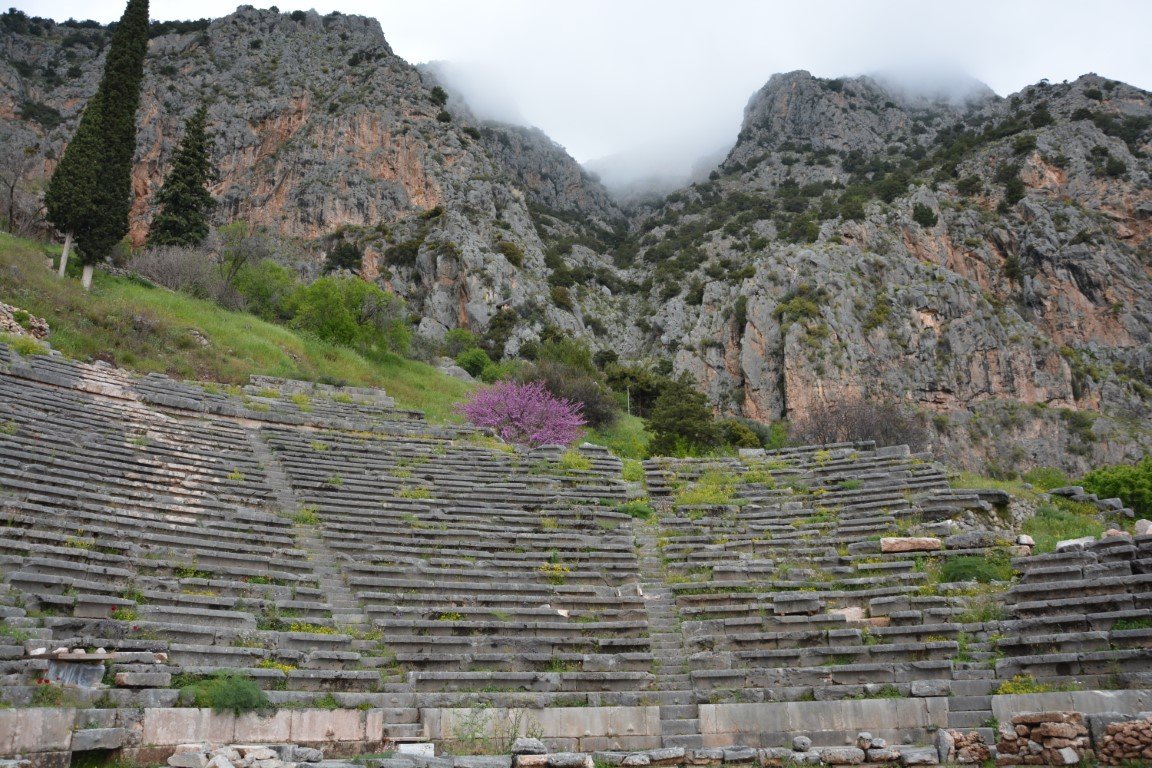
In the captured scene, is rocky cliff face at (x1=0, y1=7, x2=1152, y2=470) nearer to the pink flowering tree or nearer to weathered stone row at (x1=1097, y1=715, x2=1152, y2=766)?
the pink flowering tree

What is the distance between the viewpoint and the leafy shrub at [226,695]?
9281 mm

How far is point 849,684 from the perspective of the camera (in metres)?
11.6

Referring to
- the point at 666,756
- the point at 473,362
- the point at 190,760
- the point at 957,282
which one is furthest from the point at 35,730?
the point at 957,282

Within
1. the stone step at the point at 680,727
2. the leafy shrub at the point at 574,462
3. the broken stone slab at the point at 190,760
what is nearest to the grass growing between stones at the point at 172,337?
the leafy shrub at the point at 574,462

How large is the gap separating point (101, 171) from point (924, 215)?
6839 centimetres

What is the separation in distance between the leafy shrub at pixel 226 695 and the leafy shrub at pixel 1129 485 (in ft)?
71.7

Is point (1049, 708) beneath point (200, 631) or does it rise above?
beneath

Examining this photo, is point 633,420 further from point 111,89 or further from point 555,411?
point 111,89

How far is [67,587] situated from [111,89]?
3112 centimetres

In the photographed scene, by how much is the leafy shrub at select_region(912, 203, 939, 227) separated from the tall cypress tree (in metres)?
65.4

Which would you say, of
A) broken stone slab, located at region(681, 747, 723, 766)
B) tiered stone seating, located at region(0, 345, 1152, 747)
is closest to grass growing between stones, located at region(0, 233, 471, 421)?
tiered stone seating, located at region(0, 345, 1152, 747)

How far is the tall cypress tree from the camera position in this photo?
3016cm

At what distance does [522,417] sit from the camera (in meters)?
31.0

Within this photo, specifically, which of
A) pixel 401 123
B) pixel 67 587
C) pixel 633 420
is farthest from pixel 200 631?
pixel 401 123
